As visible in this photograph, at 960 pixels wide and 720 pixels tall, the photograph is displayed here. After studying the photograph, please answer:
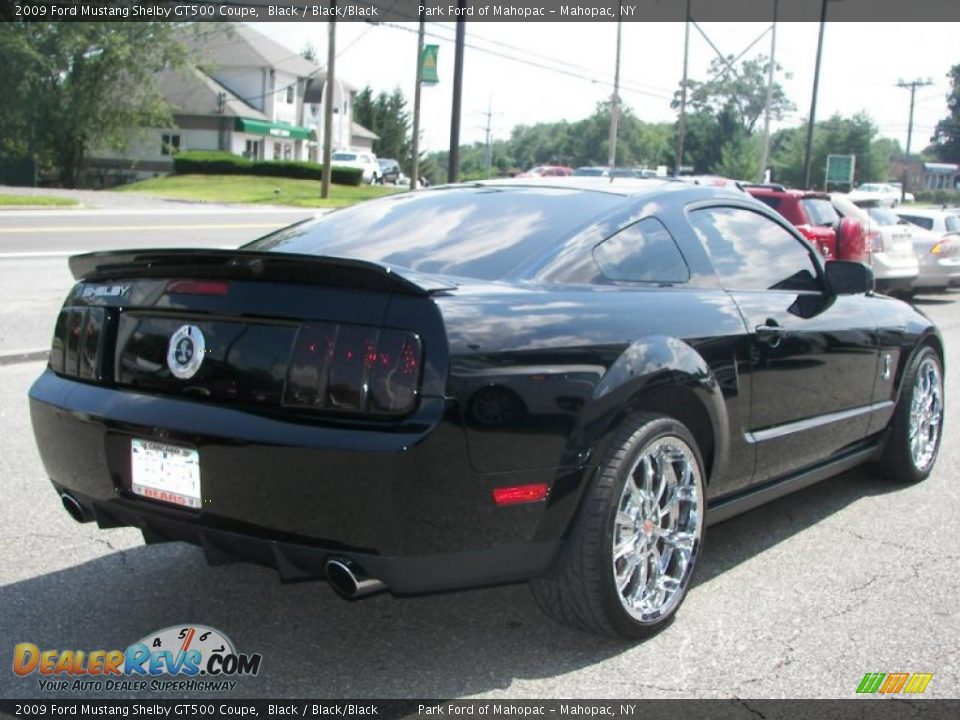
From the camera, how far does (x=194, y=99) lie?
64.7m

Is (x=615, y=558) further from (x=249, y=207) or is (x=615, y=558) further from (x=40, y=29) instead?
(x=40, y=29)

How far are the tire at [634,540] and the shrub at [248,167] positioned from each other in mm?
49503

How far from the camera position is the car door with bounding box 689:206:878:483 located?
4.26m

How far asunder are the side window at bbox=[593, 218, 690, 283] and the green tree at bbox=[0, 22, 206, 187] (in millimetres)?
51083

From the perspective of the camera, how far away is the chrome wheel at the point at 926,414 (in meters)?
5.61

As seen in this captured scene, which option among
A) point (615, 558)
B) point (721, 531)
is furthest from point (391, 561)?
point (721, 531)

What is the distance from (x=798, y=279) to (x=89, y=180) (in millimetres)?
55910

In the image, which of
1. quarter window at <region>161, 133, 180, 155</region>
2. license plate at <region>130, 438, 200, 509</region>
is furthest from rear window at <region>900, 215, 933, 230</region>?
Answer: quarter window at <region>161, 133, 180, 155</region>

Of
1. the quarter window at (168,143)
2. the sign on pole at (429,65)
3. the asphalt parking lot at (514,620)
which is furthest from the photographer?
the quarter window at (168,143)

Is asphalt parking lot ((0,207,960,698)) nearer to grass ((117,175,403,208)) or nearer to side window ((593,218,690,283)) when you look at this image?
side window ((593,218,690,283))

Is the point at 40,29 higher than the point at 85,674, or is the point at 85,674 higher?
the point at 40,29

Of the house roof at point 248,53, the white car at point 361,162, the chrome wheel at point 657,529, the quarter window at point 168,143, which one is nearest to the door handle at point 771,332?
the chrome wheel at point 657,529

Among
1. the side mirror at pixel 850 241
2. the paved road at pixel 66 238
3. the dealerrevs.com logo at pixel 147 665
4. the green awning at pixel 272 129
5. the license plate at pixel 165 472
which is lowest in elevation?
the dealerrevs.com logo at pixel 147 665

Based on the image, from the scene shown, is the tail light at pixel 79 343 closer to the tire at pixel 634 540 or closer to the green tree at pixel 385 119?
the tire at pixel 634 540
